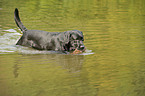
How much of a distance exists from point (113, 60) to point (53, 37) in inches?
72.0

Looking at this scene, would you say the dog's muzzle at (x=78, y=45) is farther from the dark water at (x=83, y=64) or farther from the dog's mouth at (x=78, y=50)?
the dark water at (x=83, y=64)

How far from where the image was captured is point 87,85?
587cm

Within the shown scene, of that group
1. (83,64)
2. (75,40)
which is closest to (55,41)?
(75,40)

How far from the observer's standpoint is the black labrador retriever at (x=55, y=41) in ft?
27.3

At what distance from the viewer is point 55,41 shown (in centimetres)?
852

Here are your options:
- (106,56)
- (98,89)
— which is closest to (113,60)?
(106,56)

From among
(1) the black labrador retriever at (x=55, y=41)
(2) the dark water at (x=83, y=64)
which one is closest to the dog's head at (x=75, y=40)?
(1) the black labrador retriever at (x=55, y=41)

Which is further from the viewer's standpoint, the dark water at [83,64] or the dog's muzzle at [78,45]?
the dog's muzzle at [78,45]

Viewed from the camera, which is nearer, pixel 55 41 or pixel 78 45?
pixel 78 45

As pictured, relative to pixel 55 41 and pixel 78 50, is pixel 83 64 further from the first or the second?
pixel 55 41

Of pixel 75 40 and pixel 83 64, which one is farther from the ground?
pixel 75 40

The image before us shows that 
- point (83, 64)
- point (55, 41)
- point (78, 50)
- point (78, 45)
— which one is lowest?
point (83, 64)

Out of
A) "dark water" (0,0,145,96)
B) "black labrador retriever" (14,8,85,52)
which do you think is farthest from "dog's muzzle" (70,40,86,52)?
"dark water" (0,0,145,96)

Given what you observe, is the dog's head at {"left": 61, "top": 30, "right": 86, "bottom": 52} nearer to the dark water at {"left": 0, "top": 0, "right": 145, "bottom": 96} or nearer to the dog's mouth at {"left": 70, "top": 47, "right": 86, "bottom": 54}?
the dog's mouth at {"left": 70, "top": 47, "right": 86, "bottom": 54}
